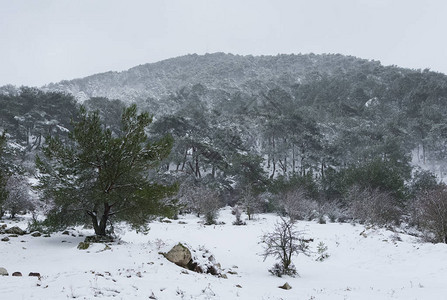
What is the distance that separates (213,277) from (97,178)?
26.7 feet

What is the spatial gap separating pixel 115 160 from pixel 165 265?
259 inches

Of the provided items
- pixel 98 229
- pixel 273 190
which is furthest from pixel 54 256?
pixel 273 190

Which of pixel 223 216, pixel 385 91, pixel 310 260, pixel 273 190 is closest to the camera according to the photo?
pixel 310 260

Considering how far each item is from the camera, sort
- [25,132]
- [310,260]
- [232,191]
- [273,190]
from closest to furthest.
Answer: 1. [310,260]
2. [273,190]
3. [232,191]
4. [25,132]

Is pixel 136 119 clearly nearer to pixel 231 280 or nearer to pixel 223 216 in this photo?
pixel 231 280

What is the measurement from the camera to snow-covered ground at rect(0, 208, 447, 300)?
7.19 meters

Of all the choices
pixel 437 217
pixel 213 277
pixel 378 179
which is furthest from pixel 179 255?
pixel 378 179

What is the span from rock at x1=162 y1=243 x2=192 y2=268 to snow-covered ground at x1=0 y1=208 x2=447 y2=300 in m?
0.33

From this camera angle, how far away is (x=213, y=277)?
10.9 meters

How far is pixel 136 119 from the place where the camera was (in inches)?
619

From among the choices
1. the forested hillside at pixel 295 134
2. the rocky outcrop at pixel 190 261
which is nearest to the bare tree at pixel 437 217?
the forested hillside at pixel 295 134

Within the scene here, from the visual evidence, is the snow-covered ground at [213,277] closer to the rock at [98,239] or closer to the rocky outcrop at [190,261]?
the rocky outcrop at [190,261]

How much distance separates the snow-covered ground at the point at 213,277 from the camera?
719 cm

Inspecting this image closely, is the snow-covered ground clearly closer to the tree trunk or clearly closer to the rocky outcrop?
the rocky outcrop
